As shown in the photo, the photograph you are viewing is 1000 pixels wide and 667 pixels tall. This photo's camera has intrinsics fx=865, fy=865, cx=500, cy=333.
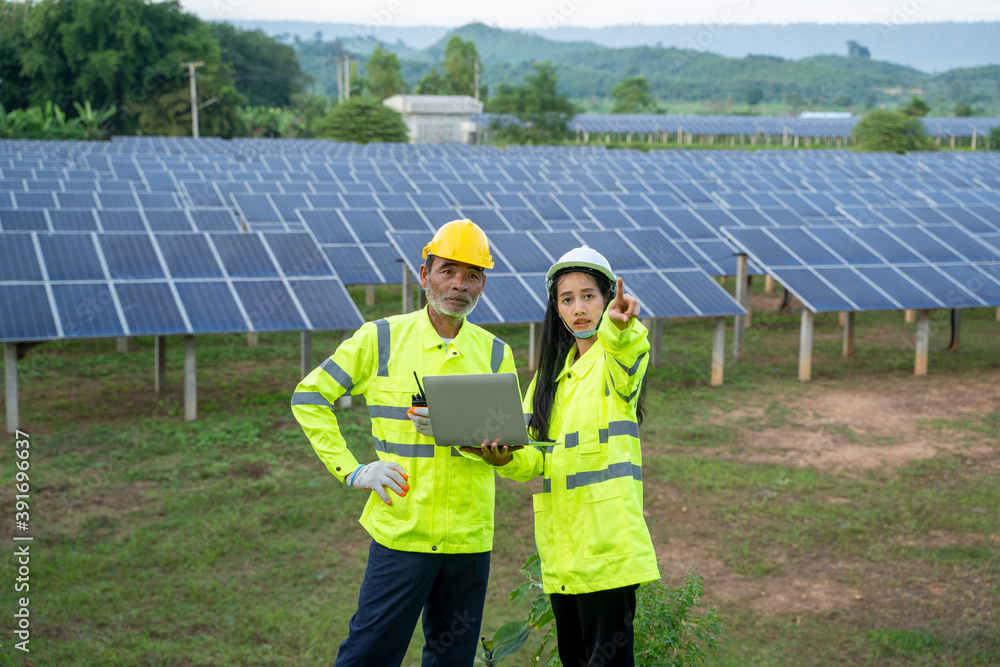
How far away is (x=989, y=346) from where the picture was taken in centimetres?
1575

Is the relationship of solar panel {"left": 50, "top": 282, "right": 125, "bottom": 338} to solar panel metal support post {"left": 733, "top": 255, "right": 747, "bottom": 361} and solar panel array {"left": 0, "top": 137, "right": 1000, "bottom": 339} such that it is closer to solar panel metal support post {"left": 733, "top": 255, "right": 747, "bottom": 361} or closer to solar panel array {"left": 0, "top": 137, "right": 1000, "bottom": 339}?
solar panel array {"left": 0, "top": 137, "right": 1000, "bottom": 339}

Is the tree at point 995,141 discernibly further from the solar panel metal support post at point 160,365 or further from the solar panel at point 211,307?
the solar panel metal support post at point 160,365

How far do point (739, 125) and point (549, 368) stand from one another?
281 ft

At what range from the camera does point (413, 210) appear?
1647 centimetres

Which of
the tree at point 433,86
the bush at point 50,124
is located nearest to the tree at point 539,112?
the bush at point 50,124

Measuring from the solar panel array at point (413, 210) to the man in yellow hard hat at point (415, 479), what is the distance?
702 centimetres

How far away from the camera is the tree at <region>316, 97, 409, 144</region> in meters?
51.5

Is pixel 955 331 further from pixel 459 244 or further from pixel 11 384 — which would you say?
pixel 11 384

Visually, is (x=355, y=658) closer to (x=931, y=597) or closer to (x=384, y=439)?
(x=384, y=439)

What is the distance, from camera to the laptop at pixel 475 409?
3.08 m

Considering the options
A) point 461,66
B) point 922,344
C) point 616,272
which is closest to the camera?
point 616,272

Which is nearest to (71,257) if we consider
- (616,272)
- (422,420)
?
(616,272)

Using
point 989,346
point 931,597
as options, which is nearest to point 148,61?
point 989,346

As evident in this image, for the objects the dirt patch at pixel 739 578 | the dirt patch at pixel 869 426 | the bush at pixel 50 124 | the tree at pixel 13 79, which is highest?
the tree at pixel 13 79
